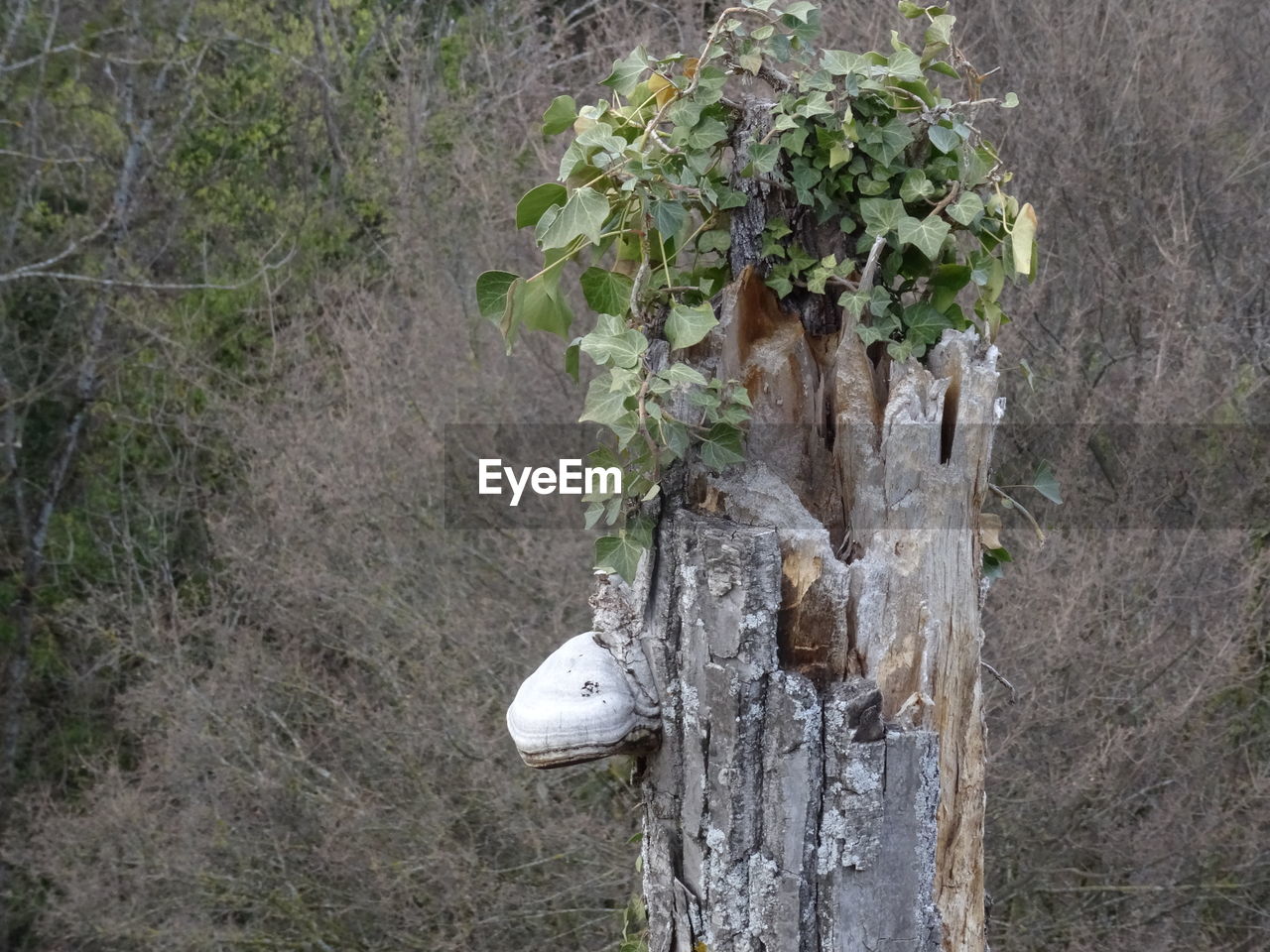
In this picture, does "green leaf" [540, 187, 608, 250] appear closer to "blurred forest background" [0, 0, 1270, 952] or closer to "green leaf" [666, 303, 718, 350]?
"green leaf" [666, 303, 718, 350]

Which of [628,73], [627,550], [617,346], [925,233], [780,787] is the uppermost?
[628,73]

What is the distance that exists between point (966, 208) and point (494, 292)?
0.60 meters

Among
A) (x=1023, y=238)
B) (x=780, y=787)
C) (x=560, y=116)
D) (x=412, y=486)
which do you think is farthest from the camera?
(x=412, y=486)

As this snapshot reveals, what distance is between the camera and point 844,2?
17.7 feet

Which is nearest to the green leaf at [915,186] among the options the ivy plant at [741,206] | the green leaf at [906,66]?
the ivy plant at [741,206]

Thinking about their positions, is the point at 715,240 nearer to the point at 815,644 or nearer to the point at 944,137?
the point at 944,137

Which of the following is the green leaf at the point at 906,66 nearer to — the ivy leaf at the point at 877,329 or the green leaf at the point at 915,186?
the green leaf at the point at 915,186

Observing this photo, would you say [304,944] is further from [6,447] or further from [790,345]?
[790,345]

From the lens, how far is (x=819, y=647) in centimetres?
148

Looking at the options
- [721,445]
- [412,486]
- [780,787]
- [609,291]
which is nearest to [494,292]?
[609,291]

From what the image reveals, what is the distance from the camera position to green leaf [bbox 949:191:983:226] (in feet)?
4.98

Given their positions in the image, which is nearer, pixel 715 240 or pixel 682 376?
pixel 682 376

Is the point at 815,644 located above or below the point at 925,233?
below

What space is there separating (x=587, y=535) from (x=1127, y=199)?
9.10ft
